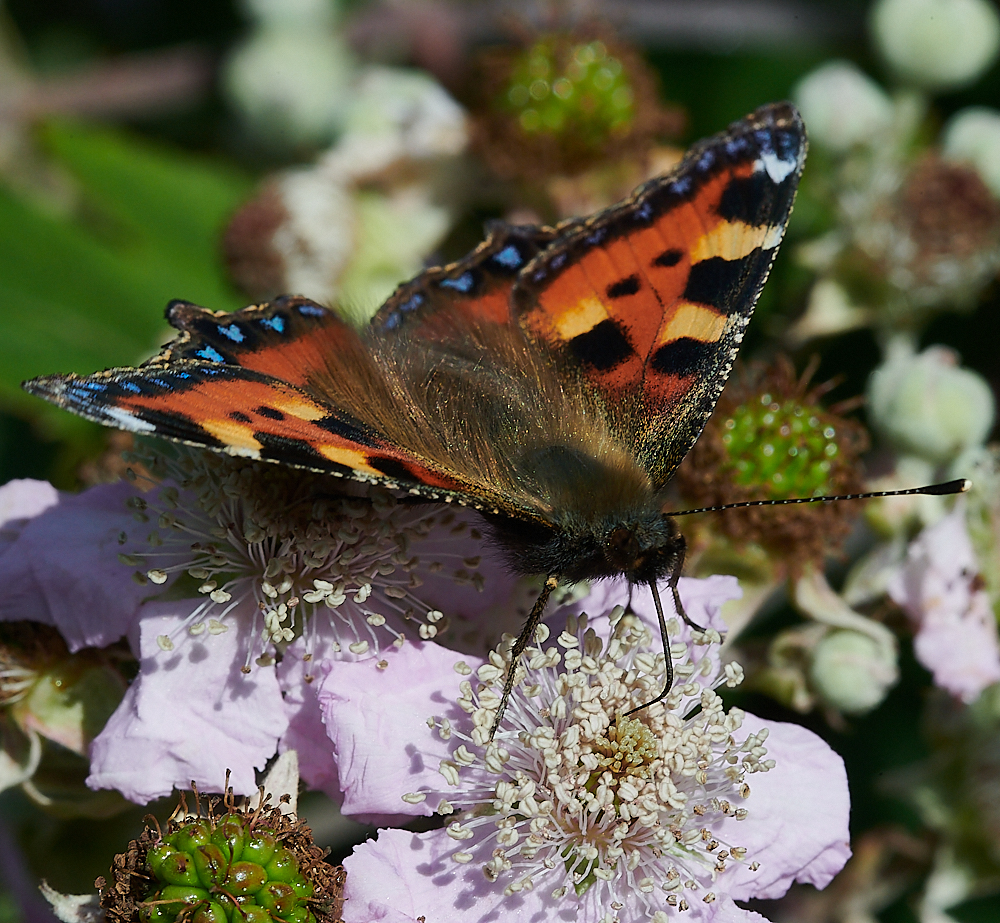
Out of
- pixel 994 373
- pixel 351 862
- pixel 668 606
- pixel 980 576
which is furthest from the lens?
pixel 994 373

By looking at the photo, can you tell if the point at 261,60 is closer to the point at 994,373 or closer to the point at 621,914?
the point at 994,373

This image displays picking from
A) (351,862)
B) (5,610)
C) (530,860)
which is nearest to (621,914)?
(530,860)

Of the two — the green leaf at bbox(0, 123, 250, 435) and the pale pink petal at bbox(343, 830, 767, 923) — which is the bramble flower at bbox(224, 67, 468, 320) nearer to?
the green leaf at bbox(0, 123, 250, 435)

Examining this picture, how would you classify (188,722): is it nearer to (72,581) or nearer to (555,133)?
(72,581)

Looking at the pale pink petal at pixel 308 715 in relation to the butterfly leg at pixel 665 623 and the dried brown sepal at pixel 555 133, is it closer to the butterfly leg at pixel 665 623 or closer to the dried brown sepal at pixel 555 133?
the butterfly leg at pixel 665 623

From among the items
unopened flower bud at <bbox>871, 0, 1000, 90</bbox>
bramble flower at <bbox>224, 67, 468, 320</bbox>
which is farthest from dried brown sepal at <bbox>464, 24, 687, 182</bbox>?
unopened flower bud at <bbox>871, 0, 1000, 90</bbox>

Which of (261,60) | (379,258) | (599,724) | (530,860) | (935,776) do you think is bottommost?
(935,776)

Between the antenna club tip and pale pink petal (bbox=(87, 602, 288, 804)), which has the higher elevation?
the antenna club tip

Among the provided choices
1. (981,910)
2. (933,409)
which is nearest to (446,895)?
(933,409)
